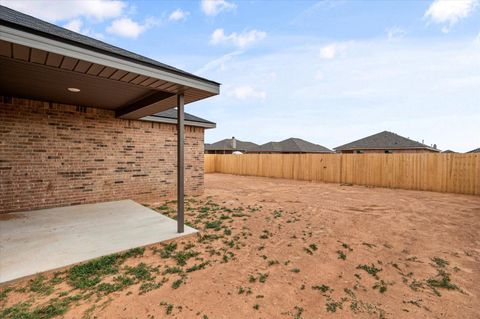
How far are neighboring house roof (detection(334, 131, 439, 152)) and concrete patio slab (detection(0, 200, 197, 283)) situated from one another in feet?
73.5

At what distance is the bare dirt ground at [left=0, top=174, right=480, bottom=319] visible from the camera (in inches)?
84.4

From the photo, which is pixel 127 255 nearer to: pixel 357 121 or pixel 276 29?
pixel 276 29

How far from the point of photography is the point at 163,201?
717 cm

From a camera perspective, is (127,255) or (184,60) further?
(184,60)

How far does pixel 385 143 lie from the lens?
21.3 m

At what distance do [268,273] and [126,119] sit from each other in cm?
620

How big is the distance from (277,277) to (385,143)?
76.2 ft

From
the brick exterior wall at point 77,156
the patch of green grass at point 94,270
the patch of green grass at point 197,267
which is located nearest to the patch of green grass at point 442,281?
the patch of green grass at point 197,267

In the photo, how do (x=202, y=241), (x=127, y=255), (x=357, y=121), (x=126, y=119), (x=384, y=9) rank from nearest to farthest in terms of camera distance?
(x=127, y=255), (x=202, y=241), (x=126, y=119), (x=384, y=9), (x=357, y=121)

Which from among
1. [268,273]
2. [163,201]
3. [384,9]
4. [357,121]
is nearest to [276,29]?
[384,9]

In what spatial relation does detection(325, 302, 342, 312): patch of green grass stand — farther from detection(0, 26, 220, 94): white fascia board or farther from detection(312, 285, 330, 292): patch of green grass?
detection(0, 26, 220, 94): white fascia board

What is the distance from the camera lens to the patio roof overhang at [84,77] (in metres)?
2.51

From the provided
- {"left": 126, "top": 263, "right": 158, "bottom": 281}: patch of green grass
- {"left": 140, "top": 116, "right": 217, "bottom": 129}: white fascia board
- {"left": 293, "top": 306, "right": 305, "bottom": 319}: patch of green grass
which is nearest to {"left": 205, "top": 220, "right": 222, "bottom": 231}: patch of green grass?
{"left": 126, "top": 263, "right": 158, "bottom": 281}: patch of green grass

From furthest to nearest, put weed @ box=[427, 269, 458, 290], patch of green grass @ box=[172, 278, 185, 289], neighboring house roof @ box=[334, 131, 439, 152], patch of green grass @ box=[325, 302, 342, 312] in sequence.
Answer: neighboring house roof @ box=[334, 131, 439, 152] < weed @ box=[427, 269, 458, 290] < patch of green grass @ box=[172, 278, 185, 289] < patch of green grass @ box=[325, 302, 342, 312]
